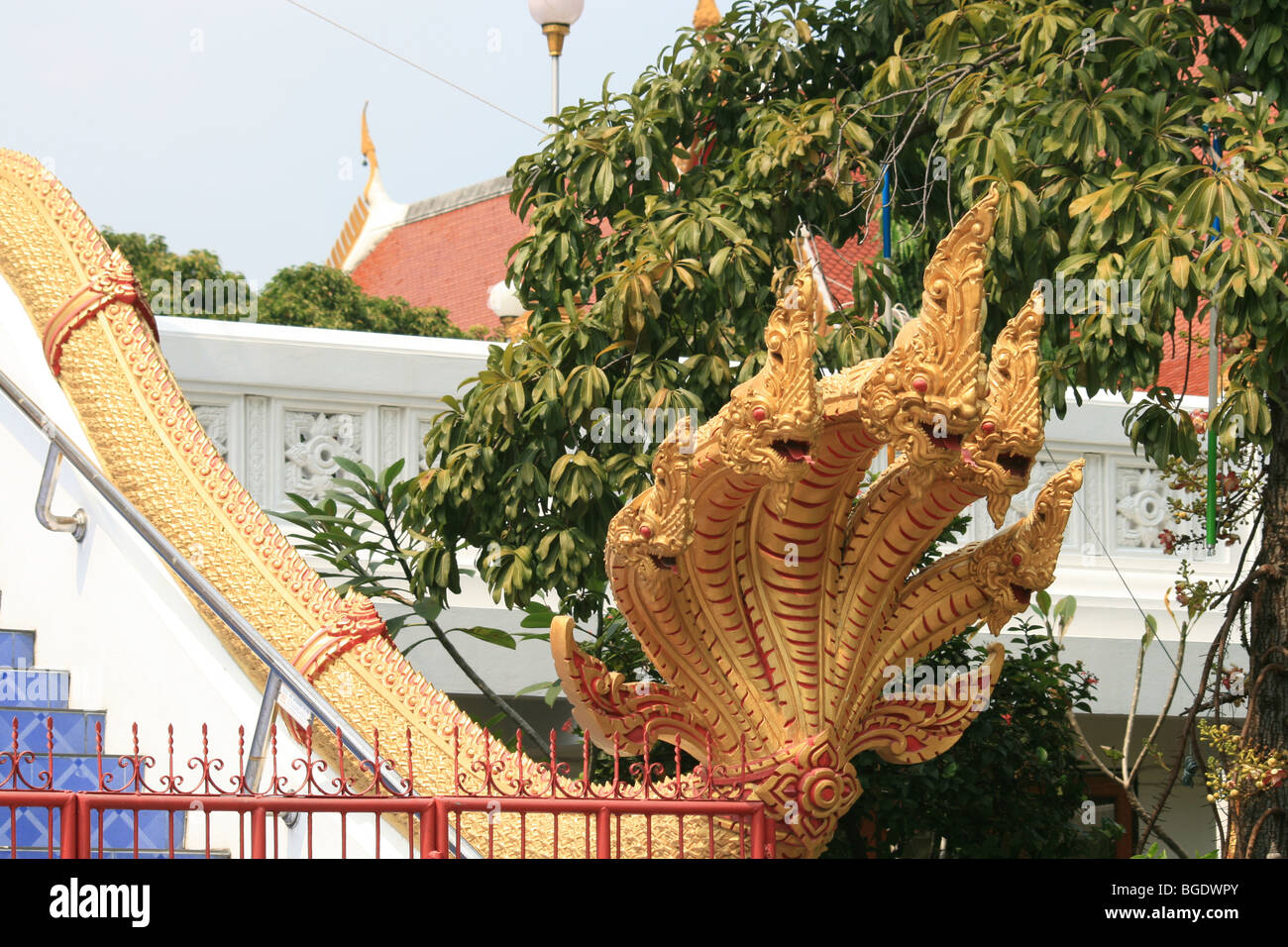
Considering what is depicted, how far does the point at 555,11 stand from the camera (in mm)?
10352

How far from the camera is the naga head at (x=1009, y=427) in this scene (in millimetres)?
4383

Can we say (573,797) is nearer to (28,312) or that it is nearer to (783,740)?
(783,740)

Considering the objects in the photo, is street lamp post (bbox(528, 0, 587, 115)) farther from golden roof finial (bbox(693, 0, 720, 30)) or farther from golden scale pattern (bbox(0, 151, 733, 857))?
golden roof finial (bbox(693, 0, 720, 30))

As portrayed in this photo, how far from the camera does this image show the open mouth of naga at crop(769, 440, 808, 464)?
4477 millimetres

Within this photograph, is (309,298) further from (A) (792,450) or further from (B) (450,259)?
(A) (792,450)

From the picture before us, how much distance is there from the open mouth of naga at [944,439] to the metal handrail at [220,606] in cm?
153

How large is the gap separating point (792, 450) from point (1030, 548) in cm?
79

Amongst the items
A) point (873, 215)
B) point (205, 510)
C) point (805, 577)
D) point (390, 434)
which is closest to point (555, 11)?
point (390, 434)

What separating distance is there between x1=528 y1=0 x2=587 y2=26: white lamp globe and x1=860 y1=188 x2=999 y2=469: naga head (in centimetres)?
643

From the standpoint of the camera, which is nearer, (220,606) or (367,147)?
(220,606)

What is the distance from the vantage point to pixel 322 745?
5262 millimetres

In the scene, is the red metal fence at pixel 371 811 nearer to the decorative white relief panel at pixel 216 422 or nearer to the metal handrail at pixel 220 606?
the metal handrail at pixel 220 606

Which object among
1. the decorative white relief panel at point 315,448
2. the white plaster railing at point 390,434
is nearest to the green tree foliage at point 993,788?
the white plaster railing at point 390,434


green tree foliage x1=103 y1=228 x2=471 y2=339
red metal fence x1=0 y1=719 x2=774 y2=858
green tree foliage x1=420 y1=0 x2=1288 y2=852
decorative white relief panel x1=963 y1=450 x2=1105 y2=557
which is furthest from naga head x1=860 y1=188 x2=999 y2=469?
green tree foliage x1=103 y1=228 x2=471 y2=339
